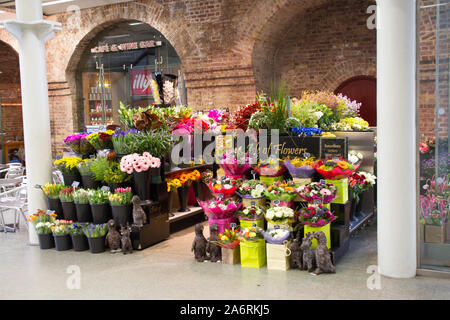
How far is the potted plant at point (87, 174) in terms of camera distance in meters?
6.17

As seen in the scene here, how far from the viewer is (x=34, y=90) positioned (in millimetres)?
6117

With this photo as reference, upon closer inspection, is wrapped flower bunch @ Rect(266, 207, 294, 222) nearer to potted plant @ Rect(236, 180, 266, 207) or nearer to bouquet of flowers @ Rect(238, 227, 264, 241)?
bouquet of flowers @ Rect(238, 227, 264, 241)

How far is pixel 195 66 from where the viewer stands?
10430 millimetres

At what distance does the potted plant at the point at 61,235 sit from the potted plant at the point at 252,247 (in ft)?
7.46

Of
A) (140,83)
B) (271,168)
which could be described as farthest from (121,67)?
(271,168)

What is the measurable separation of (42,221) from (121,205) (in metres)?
1.13

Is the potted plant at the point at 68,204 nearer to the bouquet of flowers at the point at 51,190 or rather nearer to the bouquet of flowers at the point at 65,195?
the bouquet of flowers at the point at 65,195

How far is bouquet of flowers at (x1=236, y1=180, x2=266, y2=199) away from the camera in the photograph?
5.34 metres

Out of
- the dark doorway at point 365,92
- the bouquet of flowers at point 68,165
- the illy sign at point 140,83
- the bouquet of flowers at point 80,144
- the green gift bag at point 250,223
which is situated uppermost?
the illy sign at point 140,83

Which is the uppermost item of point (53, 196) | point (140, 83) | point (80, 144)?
point (140, 83)

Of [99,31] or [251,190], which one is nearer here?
[251,190]

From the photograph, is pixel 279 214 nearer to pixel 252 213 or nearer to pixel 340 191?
pixel 252 213

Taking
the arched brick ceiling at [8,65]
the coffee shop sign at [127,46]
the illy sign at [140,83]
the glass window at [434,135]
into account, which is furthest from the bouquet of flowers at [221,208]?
the arched brick ceiling at [8,65]
